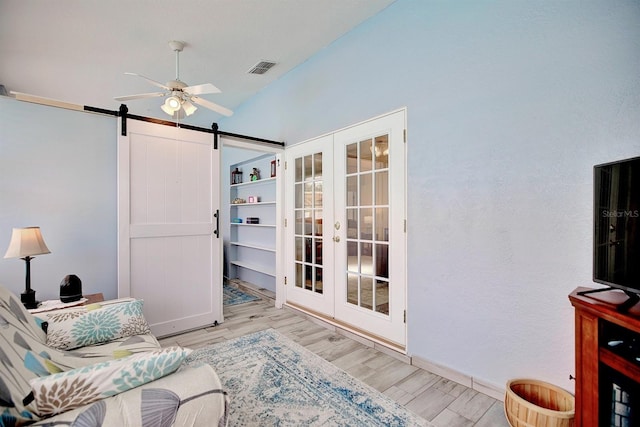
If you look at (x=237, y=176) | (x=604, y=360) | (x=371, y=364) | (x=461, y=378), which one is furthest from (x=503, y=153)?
(x=237, y=176)

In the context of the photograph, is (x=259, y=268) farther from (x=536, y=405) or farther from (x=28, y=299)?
(x=536, y=405)

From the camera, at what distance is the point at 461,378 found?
7.16ft

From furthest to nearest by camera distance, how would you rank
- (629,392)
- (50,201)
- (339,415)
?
(50,201)
(339,415)
(629,392)

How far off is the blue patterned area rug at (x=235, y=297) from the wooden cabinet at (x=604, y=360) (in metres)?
3.77

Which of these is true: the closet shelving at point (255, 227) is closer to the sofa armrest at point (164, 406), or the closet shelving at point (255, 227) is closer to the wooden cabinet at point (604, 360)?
the sofa armrest at point (164, 406)

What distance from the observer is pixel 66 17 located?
278 cm

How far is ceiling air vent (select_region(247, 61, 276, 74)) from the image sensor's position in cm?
375

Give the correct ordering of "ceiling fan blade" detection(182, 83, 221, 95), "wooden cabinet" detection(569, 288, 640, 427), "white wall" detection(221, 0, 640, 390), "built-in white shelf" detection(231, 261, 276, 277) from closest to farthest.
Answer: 1. "wooden cabinet" detection(569, 288, 640, 427)
2. "white wall" detection(221, 0, 640, 390)
3. "ceiling fan blade" detection(182, 83, 221, 95)
4. "built-in white shelf" detection(231, 261, 276, 277)

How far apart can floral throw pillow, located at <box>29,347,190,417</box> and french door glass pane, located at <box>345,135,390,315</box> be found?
2.10 metres

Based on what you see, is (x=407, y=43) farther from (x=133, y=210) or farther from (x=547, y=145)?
(x=133, y=210)

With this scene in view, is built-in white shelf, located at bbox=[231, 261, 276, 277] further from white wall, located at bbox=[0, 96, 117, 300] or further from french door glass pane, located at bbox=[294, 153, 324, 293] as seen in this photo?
white wall, located at bbox=[0, 96, 117, 300]

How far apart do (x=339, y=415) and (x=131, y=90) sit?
510 centimetres

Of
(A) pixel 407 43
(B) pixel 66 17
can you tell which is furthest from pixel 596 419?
(B) pixel 66 17

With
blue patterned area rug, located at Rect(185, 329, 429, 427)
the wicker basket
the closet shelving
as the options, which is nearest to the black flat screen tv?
the wicker basket
